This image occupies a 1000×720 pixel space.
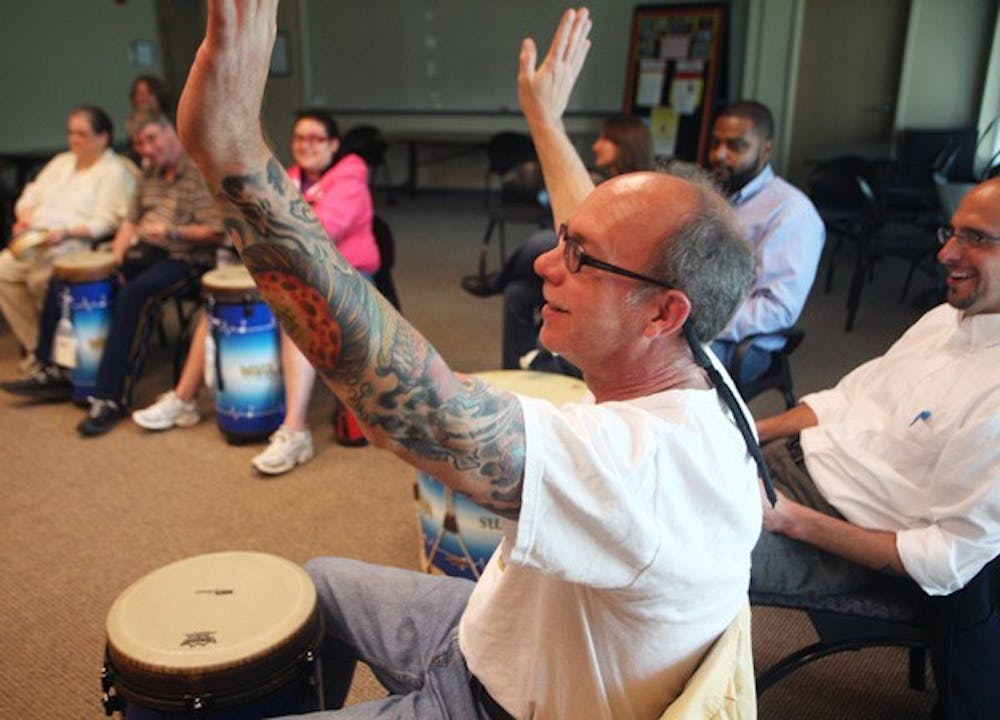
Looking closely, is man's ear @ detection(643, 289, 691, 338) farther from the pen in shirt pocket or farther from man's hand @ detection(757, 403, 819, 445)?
man's hand @ detection(757, 403, 819, 445)

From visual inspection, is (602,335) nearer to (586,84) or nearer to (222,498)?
(222,498)

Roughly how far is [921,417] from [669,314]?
88cm

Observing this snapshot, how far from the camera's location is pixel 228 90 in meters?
0.69

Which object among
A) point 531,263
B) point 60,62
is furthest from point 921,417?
point 60,62

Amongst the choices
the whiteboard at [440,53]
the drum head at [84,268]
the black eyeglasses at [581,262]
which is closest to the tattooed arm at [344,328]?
the black eyeglasses at [581,262]

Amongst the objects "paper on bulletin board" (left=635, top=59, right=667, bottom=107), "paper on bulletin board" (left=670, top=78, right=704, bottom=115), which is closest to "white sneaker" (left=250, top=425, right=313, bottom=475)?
"paper on bulletin board" (left=670, top=78, right=704, bottom=115)

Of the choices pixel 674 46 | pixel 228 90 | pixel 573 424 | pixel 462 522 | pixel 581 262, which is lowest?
pixel 462 522

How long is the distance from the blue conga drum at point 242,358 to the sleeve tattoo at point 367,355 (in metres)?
2.32

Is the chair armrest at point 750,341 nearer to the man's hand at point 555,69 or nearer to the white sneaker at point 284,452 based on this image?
the man's hand at point 555,69

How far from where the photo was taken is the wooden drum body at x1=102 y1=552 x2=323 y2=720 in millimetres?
1126

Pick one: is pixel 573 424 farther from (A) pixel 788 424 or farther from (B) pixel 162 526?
(B) pixel 162 526

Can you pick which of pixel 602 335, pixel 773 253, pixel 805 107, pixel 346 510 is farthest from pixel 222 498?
pixel 805 107

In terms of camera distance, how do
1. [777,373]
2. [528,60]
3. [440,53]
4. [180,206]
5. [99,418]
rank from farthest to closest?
[440,53], [180,206], [99,418], [777,373], [528,60]

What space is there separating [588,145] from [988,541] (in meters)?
7.47
